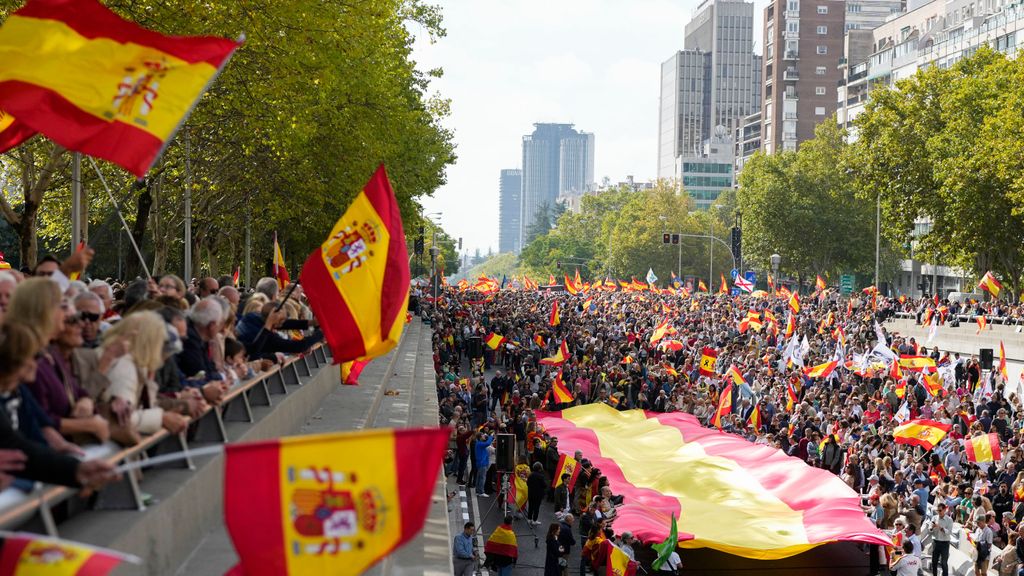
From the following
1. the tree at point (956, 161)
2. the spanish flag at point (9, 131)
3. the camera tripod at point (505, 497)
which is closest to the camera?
the spanish flag at point (9, 131)

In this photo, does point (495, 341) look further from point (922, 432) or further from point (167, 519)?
point (167, 519)

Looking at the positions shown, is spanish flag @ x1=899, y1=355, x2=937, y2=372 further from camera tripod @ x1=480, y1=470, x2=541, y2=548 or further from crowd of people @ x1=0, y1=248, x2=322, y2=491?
crowd of people @ x1=0, y1=248, x2=322, y2=491

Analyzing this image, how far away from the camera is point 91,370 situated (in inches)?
267

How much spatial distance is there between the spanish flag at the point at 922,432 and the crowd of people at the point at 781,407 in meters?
0.23

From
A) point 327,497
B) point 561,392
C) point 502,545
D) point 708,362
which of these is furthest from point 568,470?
point 327,497

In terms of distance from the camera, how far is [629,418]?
2528 cm

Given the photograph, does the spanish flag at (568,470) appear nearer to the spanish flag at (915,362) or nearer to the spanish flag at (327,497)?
the spanish flag at (915,362)

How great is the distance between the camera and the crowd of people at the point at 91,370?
5184 millimetres

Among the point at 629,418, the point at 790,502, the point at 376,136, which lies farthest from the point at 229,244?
the point at 790,502

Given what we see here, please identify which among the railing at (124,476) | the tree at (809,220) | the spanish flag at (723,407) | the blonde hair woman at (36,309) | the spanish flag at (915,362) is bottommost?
the spanish flag at (723,407)

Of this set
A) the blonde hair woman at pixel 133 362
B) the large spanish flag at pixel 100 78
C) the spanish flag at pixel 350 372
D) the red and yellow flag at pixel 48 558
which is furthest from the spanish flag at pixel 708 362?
the red and yellow flag at pixel 48 558

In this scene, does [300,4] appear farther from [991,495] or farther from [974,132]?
[974,132]

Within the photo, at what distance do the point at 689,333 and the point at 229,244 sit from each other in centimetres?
2178

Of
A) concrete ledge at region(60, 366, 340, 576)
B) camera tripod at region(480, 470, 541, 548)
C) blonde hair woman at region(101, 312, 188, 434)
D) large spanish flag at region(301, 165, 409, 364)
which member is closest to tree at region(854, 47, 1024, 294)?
camera tripod at region(480, 470, 541, 548)
